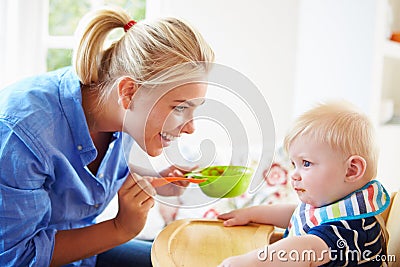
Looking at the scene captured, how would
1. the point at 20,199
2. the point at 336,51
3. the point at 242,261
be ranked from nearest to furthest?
the point at 242,261
the point at 20,199
the point at 336,51

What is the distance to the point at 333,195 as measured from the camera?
44.4 inches

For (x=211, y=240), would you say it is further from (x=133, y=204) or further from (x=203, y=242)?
(x=133, y=204)

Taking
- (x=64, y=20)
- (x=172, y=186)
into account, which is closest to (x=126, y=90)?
(x=172, y=186)

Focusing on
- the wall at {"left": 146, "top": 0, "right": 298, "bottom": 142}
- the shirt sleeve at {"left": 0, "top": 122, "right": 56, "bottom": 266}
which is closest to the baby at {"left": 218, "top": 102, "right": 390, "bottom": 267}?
the shirt sleeve at {"left": 0, "top": 122, "right": 56, "bottom": 266}

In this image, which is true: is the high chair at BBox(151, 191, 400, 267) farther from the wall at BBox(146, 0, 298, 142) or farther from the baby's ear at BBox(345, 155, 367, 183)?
the wall at BBox(146, 0, 298, 142)

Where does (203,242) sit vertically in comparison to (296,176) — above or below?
below

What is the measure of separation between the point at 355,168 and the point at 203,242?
383 mm

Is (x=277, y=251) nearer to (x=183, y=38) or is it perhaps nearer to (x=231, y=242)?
(x=231, y=242)

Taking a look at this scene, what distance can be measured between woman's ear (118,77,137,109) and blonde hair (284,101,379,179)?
16.7 inches

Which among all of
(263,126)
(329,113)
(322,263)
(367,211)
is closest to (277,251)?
(322,263)

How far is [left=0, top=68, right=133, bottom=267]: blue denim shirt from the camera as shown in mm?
1220

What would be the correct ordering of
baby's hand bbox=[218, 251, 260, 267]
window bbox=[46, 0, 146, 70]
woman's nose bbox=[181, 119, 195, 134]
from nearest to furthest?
baby's hand bbox=[218, 251, 260, 267]
woman's nose bbox=[181, 119, 195, 134]
window bbox=[46, 0, 146, 70]

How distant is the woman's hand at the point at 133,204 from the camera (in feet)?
4.43

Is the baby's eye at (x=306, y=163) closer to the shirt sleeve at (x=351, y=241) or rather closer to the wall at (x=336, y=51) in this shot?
the shirt sleeve at (x=351, y=241)
